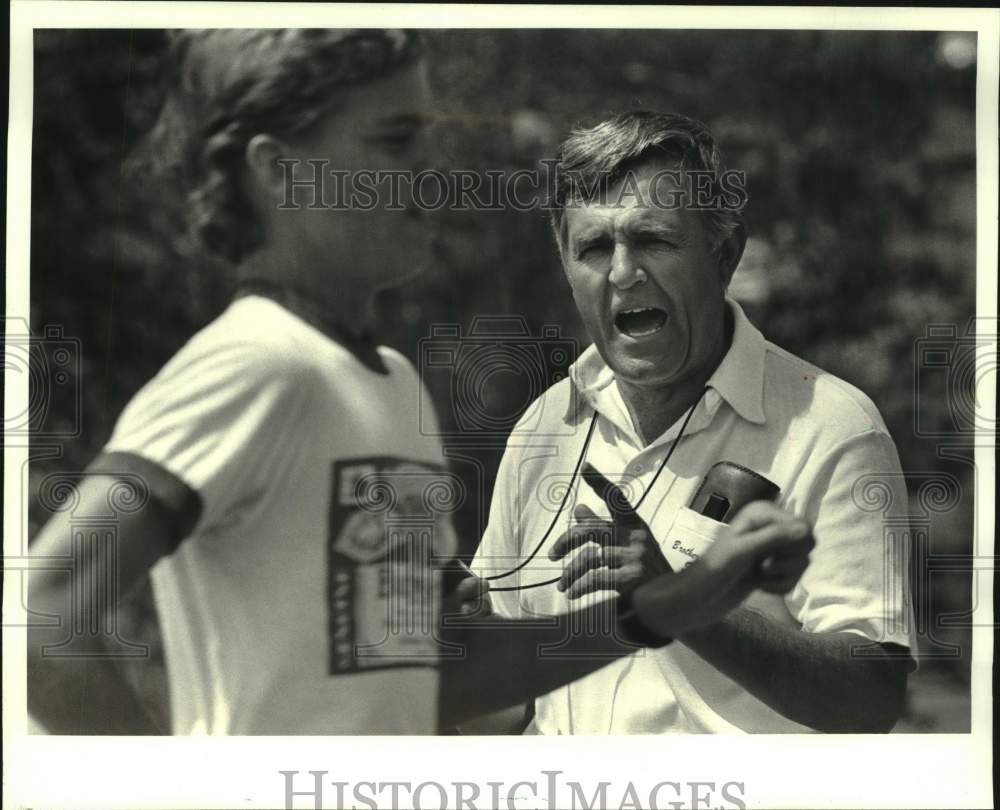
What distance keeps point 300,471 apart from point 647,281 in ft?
3.84

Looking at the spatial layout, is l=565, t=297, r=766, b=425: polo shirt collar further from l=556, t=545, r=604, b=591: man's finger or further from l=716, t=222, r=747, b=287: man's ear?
l=556, t=545, r=604, b=591: man's finger

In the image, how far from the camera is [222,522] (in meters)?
3.74

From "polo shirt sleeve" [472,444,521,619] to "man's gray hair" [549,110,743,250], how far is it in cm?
79

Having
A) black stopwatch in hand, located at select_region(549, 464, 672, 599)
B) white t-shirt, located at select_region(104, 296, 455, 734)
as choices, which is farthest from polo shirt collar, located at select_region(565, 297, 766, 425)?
white t-shirt, located at select_region(104, 296, 455, 734)

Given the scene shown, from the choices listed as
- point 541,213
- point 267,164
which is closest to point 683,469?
point 541,213

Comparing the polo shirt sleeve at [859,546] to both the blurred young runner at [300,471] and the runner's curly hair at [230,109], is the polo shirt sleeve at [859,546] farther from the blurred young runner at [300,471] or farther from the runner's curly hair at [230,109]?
the runner's curly hair at [230,109]

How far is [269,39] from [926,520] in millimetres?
2462

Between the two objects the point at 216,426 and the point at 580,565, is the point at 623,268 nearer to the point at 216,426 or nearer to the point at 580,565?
the point at 580,565

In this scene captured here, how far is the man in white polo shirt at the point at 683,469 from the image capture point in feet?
12.5

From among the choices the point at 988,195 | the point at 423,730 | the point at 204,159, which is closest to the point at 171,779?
the point at 423,730

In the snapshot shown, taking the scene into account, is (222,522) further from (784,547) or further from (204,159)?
(784,547)

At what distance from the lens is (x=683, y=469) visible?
3.84m

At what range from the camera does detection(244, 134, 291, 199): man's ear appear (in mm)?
3807

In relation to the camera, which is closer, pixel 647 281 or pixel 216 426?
pixel 216 426
